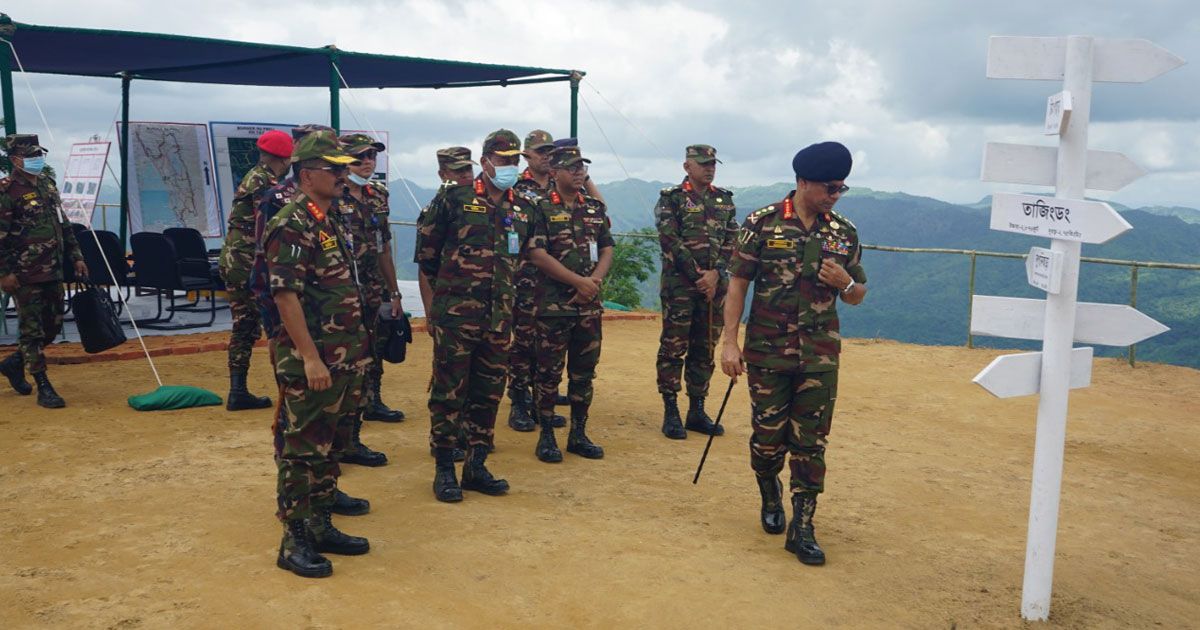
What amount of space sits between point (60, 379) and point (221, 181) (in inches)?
194

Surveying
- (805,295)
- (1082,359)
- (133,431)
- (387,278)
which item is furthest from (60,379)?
(1082,359)

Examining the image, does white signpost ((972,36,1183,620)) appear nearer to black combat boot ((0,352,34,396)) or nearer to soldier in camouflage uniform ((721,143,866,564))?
soldier in camouflage uniform ((721,143,866,564))

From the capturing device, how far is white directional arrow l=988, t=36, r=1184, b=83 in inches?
131

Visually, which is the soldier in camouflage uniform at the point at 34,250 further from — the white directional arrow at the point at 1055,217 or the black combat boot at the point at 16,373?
the white directional arrow at the point at 1055,217

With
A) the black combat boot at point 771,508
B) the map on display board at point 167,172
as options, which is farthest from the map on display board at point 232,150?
the black combat boot at point 771,508

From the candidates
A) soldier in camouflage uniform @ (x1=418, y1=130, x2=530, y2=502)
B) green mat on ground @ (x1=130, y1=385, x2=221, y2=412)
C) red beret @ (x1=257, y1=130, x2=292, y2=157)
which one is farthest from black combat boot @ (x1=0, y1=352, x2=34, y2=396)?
soldier in camouflage uniform @ (x1=418, y1=130, x2=530, y2=502)

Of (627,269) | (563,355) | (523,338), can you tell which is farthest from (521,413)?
(627,269)

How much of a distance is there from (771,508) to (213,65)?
9271mm

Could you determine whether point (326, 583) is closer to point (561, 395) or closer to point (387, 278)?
point (387, 278)

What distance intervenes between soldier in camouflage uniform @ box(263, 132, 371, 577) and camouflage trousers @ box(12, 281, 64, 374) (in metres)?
3.89

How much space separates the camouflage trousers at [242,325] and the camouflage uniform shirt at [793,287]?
380 cm

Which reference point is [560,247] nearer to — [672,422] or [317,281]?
[672,422]

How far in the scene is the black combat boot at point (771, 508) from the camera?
4562 mm

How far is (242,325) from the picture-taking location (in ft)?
21.5
